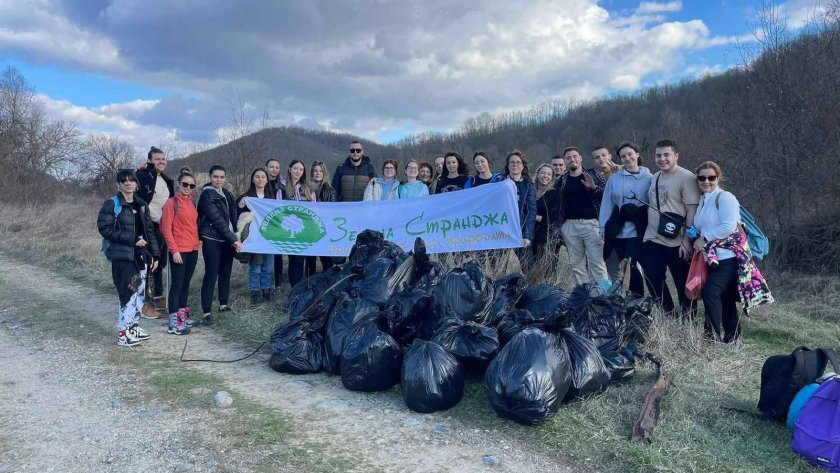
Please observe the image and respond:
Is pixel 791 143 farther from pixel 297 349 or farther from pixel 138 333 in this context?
pixel 138 333

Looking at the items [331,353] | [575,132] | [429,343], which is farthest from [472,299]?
[575,132]

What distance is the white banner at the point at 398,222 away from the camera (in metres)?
6.49

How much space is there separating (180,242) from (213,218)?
0.45m

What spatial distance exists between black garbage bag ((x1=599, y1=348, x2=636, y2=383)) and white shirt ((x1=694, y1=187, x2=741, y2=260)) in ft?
4.89

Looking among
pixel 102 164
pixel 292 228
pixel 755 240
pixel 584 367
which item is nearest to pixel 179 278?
pixel 292 228

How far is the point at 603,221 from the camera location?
18.9 ft

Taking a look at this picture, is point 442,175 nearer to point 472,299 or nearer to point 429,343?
point 472,299

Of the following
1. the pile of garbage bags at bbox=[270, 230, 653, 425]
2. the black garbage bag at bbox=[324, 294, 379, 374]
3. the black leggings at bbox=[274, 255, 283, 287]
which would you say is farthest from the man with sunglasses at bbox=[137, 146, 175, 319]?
the black garbage bag at bbox=[324, 294, 379, 374]

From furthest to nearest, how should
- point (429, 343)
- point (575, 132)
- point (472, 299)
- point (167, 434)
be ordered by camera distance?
point (575, 132) < point (472, 299) < point (429, 343) < point (167, 434)

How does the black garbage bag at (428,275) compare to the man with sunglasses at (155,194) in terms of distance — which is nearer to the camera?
the black garbage bag at (428,275)

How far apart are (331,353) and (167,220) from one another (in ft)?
8.61

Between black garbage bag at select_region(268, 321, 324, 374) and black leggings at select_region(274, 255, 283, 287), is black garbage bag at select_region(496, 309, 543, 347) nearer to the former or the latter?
black garbage bag at select_region(268, 321, 324, 374)

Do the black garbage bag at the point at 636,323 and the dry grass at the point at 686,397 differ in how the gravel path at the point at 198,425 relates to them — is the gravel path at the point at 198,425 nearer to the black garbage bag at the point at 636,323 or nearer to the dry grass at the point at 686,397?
the dry grass at the point at 686,397

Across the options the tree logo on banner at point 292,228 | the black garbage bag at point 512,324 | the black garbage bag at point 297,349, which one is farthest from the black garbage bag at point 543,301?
the tree logo on banner at point 292,228
